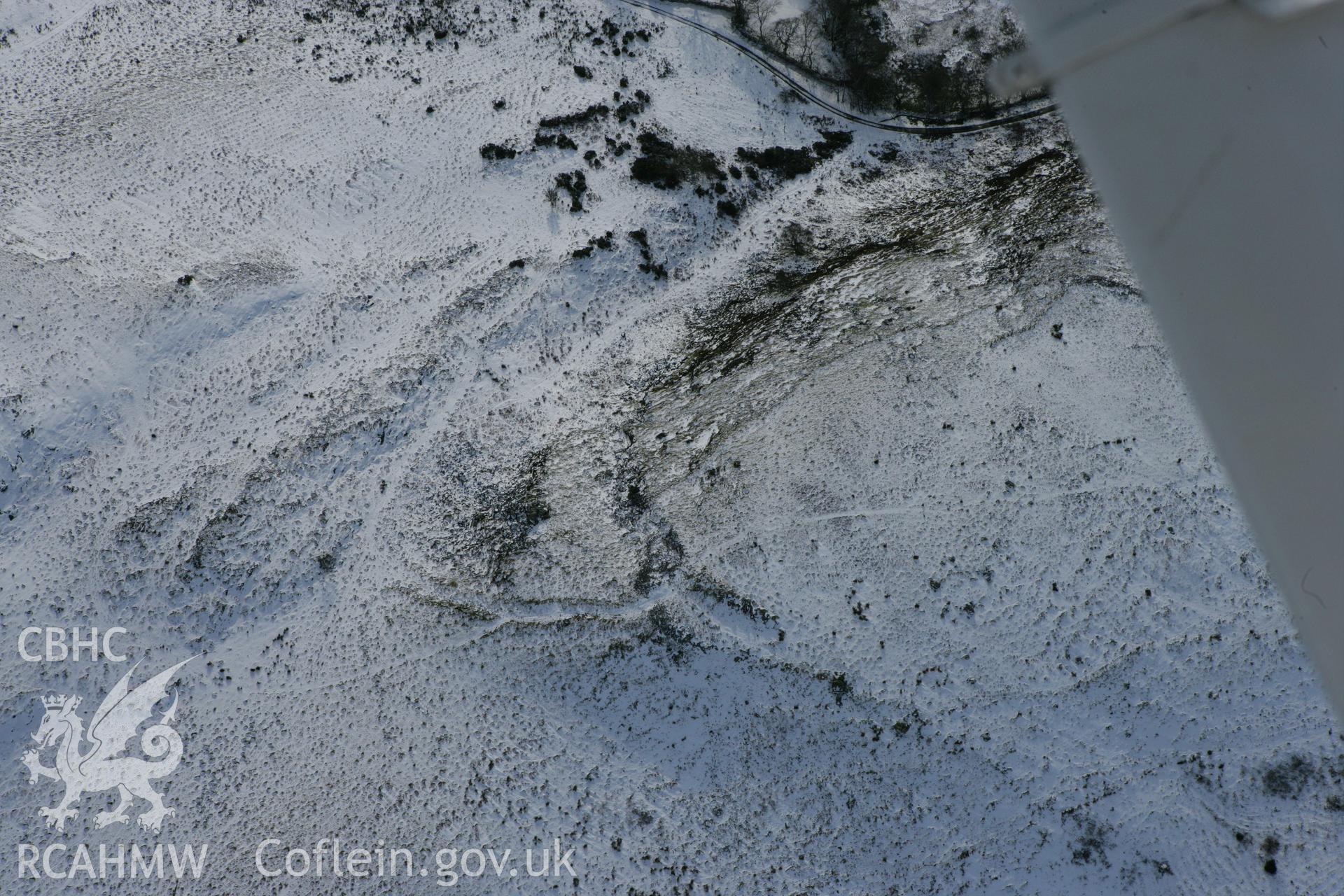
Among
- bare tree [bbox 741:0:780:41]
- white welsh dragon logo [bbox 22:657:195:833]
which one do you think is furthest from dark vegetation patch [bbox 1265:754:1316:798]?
bare tree [bbox 741:0:780:41]

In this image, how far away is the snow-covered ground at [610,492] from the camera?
15375 mm

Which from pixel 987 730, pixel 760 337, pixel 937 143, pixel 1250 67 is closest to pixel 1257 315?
pixel 1250 67

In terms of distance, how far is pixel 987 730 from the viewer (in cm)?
1574

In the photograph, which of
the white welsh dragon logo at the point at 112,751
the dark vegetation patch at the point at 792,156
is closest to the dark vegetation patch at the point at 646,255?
the dark vegetation patch at the point at 792,156

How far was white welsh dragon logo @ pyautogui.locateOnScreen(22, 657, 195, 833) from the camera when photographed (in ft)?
50.4

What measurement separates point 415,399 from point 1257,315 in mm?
19217

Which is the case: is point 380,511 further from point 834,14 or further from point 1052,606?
point 834,14

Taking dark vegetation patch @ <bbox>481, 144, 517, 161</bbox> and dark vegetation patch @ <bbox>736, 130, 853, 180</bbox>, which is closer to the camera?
dark vegetation patch @ <bbox>481, 144, 517, 161</bbox>

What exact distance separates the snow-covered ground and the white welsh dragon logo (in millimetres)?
420

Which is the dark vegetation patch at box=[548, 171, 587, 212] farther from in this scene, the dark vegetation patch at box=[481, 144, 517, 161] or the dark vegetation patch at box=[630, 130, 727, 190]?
the dark vegetation patch at box=[481, 144, 517, 161]

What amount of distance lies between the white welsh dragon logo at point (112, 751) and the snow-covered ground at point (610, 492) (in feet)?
1.38

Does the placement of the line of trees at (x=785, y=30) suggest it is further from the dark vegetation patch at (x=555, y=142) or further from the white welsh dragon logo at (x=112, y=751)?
the white welsh dragon logo at (x=112, y=751)

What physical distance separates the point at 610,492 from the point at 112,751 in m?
13.0

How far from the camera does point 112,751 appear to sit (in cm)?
1584
